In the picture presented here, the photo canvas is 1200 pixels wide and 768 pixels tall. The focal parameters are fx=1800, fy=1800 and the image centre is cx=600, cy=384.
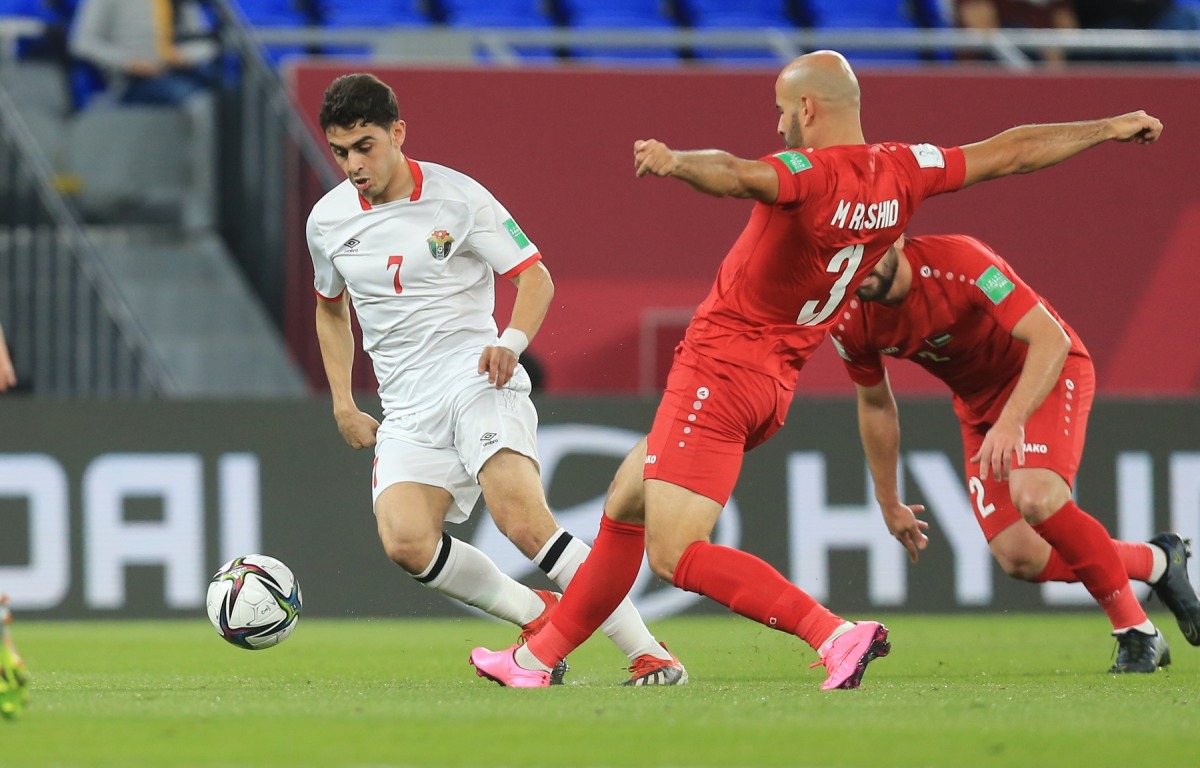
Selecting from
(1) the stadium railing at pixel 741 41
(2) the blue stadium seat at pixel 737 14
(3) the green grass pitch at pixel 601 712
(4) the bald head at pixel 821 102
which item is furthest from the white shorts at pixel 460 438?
(2) the blue stadium seat at pixel 737 14

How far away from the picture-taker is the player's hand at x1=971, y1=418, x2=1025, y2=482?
5603 mm

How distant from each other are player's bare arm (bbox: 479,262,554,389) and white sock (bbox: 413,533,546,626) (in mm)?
629

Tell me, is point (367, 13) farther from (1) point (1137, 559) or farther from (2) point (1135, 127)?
(2) point (1135, 127)

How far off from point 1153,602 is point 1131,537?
571mm

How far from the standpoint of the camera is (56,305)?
36.4 feet

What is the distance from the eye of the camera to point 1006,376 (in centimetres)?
673

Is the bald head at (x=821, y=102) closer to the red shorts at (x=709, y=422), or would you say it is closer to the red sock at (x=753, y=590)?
the red shorts at (x=709, y=422)

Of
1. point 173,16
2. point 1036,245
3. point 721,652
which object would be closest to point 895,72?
point 1036,245

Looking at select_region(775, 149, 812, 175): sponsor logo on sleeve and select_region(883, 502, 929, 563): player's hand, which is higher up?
select_region(775, 149, 812, 175): sponsor logo on sleeve

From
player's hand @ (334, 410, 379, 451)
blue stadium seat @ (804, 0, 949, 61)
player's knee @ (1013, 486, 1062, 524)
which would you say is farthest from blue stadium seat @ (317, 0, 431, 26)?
player's knee @ (1013, 486, 1062, 524)

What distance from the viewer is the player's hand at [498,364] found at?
6105 millimetres

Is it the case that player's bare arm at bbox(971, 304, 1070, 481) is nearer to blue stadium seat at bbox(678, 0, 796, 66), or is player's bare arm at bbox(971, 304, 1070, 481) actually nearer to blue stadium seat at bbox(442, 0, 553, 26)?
blue stadium seat at bbox(442, 0, 553, 26)

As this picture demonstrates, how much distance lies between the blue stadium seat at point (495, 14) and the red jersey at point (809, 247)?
7933 mm

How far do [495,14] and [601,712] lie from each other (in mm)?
9327
